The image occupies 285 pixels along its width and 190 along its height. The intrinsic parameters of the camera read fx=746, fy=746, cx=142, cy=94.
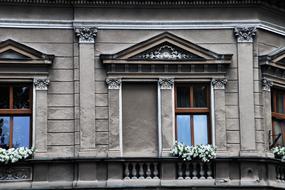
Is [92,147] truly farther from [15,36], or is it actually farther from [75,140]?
[15,36]

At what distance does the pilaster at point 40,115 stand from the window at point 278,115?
Result: 5.99 metres

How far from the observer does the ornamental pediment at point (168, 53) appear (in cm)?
1903

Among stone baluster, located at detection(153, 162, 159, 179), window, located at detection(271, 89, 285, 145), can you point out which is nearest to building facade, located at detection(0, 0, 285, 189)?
stone baluster, located at detection(153, 162, 159, 179)

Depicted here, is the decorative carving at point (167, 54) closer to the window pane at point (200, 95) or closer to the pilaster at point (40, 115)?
the window pane at point (200, 95)

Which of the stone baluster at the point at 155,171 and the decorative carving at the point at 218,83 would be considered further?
the decorative carving at the point at 218,83

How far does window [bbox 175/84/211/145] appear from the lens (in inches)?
754

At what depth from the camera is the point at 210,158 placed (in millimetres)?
18500

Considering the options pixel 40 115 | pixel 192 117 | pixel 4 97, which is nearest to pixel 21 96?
pixel 4 97

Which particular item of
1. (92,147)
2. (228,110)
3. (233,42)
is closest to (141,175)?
(92,147)

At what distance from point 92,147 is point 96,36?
113 inches

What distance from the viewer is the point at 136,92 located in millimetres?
19188

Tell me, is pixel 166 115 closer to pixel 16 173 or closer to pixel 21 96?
pixel 21 96

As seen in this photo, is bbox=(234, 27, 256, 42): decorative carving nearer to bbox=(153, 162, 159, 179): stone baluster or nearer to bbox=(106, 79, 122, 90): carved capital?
bbox=(106, 79, 122, 90): carved capital

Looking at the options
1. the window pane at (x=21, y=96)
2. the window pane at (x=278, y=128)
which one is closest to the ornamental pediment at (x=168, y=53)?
the window pane at (x=278, y=128)
